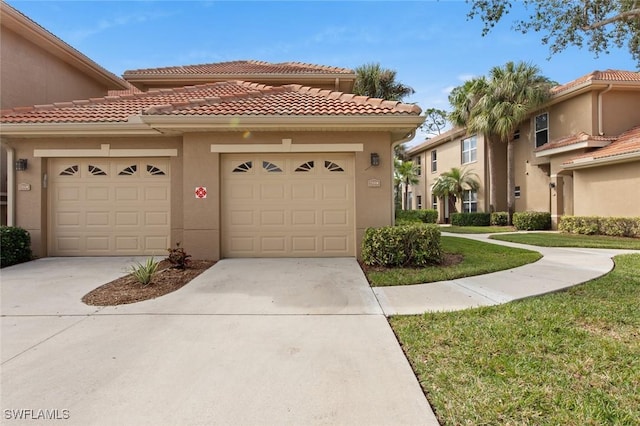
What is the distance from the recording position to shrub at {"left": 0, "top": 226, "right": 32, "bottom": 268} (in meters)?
7.28

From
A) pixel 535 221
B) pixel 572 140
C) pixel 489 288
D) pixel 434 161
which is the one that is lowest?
pixel 489 288

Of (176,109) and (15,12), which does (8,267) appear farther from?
(15,12)

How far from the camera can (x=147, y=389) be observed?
8.75ft

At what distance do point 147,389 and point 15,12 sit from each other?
1263 centimetres

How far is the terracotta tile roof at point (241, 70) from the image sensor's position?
1240 cm

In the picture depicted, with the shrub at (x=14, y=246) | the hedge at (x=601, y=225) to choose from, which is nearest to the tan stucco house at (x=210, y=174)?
the shrub at (x=14, y=246)

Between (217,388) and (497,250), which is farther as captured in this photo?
(497,250)

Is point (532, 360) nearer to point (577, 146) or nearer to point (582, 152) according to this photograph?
point (577, 146)

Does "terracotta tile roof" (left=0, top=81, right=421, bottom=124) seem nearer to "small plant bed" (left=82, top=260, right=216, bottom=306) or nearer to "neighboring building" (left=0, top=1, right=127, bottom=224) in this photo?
"neighboring building" (left=0, top=1, right=127, bottom=224)

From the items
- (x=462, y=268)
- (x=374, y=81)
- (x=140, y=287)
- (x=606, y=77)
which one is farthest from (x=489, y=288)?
(x=374, y=81)

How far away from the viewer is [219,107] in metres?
7.53

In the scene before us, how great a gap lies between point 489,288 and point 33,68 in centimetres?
1499

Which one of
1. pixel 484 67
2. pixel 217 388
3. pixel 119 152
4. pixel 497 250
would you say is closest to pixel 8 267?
pixel 119 152

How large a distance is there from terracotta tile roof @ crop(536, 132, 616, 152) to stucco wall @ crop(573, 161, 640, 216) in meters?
1.33
